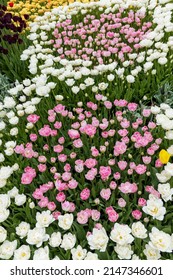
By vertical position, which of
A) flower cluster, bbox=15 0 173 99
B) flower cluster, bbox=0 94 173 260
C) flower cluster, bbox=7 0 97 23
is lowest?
flower cluster, bbox=0 94 173 260

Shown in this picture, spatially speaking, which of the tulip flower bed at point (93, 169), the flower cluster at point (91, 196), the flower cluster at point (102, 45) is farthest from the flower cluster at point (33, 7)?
the flower cluster at point (91, 196)

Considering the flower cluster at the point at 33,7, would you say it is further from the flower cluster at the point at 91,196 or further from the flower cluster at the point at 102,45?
the flower cluster at the point at 91,196

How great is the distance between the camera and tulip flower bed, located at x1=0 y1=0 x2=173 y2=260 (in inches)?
88.4

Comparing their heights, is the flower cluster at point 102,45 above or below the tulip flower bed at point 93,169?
above

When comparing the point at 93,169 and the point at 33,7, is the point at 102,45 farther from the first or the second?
the point at 93,169

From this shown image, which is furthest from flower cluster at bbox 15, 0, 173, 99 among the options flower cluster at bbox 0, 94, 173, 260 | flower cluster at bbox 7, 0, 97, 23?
flower cluster at bbox 0, 94, 173, 260

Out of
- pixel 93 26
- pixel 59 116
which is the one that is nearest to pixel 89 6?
pixel 93 26

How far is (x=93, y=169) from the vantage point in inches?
103

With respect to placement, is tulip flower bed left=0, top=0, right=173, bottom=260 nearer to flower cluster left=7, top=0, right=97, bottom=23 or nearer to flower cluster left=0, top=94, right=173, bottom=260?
flower cluster left=0, top=94, right=173, bottom=260

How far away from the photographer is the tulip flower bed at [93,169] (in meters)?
2.25

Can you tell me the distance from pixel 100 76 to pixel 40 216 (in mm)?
2173

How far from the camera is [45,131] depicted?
3033 millimetres

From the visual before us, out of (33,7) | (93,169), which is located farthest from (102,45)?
(93,169)

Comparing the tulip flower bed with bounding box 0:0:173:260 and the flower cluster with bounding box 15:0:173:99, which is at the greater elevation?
the flower cluster with bounding box 15:0:173:99
